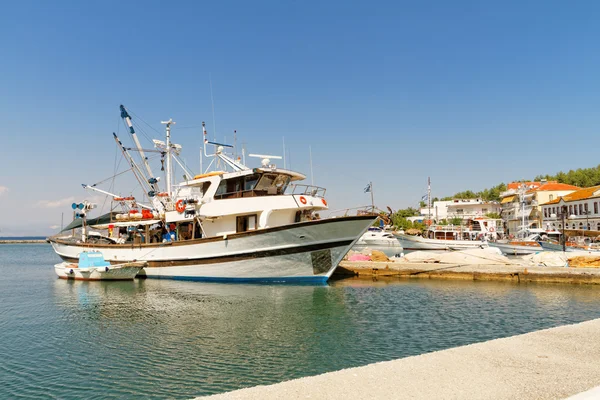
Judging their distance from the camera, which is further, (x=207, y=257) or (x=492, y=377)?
(x=207, y=257)

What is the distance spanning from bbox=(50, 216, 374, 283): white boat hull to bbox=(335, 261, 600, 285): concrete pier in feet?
15.7

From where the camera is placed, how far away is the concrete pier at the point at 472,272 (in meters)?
21.8

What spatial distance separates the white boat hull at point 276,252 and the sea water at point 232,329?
1.16m

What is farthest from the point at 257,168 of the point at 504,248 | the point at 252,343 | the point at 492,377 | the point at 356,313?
the point at 504,248

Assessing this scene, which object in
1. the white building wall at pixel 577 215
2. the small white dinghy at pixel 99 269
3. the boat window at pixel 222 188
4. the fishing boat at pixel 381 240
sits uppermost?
the boat window at pixel 222 188

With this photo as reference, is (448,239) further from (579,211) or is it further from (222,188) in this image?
(222,188)

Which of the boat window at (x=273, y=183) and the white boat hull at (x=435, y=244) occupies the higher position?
the boat window at (x=273, y=183)

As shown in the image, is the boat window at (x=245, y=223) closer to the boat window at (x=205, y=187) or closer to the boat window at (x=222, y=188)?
the boat window at (x=222, y=188)

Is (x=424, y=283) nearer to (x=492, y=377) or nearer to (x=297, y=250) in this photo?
(x=297, y=250)

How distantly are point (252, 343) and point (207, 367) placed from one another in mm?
2012

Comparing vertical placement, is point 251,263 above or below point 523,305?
above

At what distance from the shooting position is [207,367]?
9.05 meters

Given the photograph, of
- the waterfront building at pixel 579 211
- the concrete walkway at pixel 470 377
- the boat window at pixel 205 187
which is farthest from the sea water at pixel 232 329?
the waterfront building at pixel 579 211

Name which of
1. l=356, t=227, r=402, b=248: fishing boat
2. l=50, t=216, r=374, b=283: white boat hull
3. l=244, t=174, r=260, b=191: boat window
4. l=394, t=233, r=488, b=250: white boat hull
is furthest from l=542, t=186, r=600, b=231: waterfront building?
l=244, t=174, r=260, b=191: boat window
